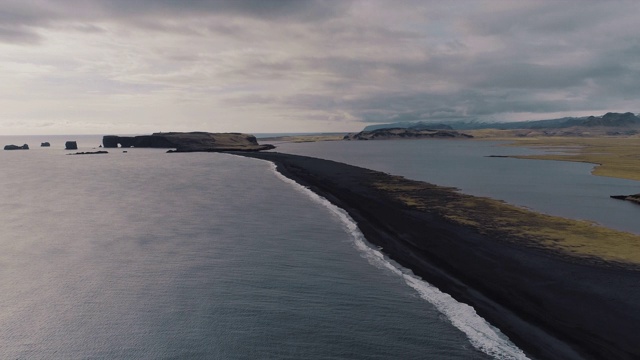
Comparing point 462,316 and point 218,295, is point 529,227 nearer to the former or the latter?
point 462,316

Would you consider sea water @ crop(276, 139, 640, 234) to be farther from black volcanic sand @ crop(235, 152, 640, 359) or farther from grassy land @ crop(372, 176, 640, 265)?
black volcanic sand @ crop(235, 152, 640, 359)

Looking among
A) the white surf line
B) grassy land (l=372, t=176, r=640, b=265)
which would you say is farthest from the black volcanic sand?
grassy land (l=372, t=176, r=640, b=265)

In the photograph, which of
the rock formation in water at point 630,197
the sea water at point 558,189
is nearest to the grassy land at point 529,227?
the sea water at point 558,189

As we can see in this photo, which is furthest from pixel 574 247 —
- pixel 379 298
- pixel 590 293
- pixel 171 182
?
pixel 171 182

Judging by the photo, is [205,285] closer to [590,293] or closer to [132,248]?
[132,248]

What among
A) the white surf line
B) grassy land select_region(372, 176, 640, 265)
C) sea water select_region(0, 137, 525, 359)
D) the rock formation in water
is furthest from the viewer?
the rock formation in water

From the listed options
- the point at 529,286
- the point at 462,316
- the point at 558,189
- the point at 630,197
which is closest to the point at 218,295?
the point at 462,316
